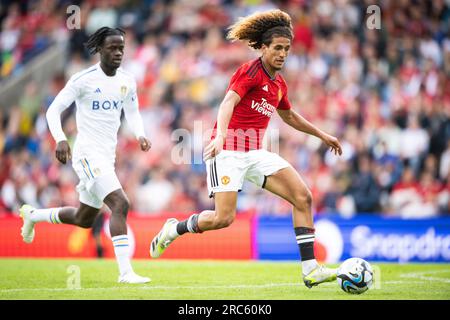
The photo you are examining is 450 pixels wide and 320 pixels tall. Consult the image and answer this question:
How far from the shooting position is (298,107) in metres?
17.8

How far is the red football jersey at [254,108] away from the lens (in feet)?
30.1

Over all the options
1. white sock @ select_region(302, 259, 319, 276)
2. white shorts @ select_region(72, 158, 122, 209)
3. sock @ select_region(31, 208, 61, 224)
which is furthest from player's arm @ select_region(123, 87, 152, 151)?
white sock @ select_region(302, 259, 319, 276)

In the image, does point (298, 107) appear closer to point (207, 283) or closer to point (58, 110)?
point (207, 283)

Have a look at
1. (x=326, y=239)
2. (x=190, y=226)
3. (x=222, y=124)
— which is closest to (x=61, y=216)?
(x=190, y=226)

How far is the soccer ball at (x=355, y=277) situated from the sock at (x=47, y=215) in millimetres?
3883

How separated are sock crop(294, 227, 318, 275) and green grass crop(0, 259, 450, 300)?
0.26 m

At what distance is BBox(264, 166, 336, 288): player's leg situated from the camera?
9.04 metres

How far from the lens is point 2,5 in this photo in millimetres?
24391

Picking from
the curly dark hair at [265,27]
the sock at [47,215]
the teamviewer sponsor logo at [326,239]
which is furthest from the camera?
the teamviewer sponsor logo at [326,239]

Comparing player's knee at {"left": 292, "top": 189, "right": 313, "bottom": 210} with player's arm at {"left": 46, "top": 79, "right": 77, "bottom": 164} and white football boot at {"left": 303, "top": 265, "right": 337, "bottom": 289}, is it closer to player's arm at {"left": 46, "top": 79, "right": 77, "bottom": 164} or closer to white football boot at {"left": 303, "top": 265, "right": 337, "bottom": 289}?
white football boot at {"left": 303, "top": 265, "right": 337, "bottom": 289}

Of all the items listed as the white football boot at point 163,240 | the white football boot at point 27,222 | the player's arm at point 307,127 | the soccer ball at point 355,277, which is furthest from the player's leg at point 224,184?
the white football boot at point 27,222

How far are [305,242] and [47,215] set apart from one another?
3.55 m

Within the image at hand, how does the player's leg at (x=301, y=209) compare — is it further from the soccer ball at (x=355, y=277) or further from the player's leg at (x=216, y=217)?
the player's leg at (x=216, y=217)

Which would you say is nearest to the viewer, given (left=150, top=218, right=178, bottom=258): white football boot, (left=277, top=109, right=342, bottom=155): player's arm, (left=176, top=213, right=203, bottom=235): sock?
(left=176, top=213, right=203, bottom=235): sock
